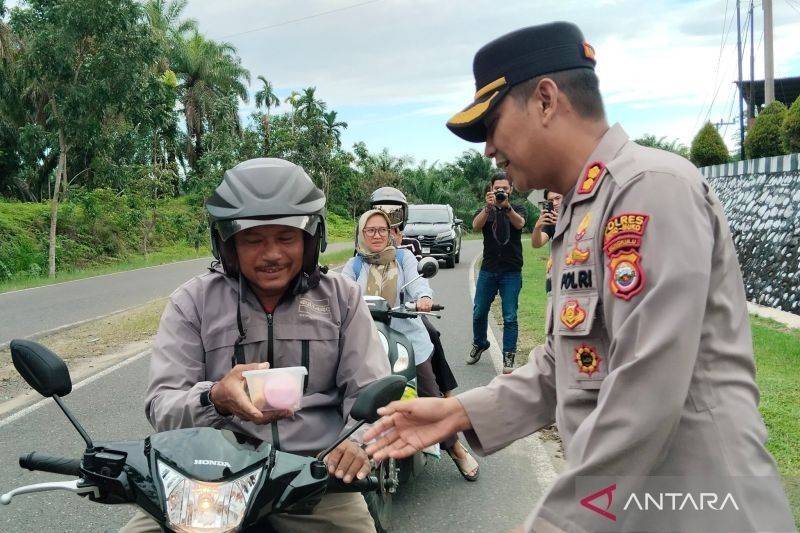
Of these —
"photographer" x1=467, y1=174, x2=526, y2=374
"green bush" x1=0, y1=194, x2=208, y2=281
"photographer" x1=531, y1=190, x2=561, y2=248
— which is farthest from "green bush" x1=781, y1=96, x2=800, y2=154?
"green bush" x1=0, y1=194, x2=208, y2=281

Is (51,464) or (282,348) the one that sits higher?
(282,348)

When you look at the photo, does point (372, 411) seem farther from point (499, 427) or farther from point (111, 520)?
point (111, 520)

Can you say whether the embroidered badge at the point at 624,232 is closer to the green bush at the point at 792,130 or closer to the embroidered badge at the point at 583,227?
the embroidered badge at the point at 583,227

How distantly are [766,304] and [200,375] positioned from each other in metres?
10.8

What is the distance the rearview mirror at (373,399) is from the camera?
197 centimetres

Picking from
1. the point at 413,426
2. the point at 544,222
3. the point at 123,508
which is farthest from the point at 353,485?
the point at 544,222

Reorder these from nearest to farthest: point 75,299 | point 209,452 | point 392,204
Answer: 1. point 209,452
2. point 392,204
3. point 75,299

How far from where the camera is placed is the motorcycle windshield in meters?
1.76

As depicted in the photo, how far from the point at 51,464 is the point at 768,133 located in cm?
1521

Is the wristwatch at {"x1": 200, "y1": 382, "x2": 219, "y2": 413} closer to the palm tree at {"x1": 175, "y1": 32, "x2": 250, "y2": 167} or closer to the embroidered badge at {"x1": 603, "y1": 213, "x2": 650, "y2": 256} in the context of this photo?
the embroidered badge at {"x1": 603, "y1": 213, "x2": 650, "y2": 256}

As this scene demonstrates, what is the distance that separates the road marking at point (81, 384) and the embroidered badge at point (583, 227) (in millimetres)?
5759

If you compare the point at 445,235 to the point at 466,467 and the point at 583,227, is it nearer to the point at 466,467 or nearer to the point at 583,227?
the point at 466,467

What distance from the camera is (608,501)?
1349mm

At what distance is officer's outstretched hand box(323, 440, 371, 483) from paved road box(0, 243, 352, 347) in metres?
8.62
